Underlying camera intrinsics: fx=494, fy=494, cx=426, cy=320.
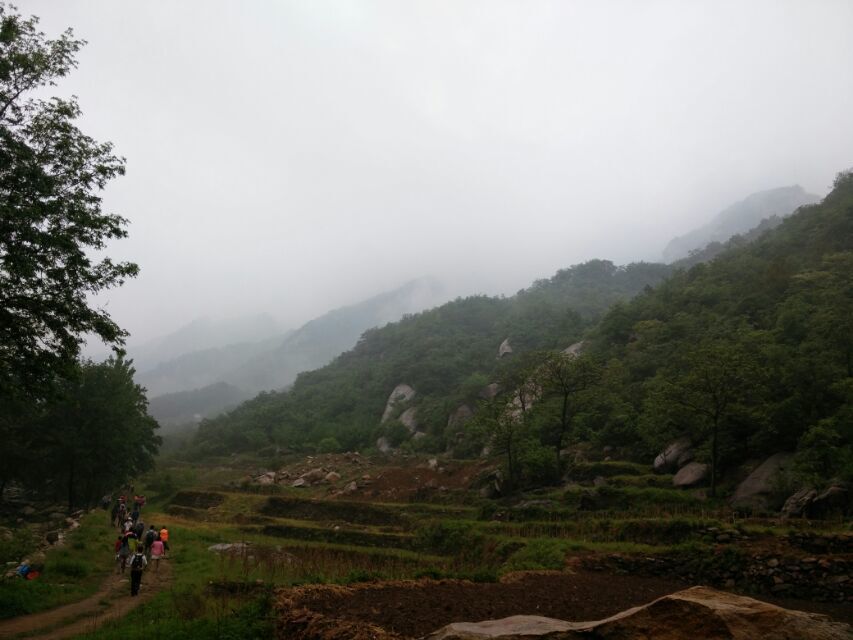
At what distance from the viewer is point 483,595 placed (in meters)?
11.8

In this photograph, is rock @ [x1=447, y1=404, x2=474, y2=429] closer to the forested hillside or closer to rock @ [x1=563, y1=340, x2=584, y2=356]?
the forested hillside

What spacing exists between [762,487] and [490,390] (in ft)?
161

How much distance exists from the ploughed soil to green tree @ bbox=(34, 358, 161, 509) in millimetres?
34637

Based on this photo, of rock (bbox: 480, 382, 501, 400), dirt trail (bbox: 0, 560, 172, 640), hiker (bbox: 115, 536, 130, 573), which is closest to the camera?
dirt trail (bbox: 0, 560, 172, 640)

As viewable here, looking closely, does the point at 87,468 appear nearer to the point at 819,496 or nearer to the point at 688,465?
the point at 688,465

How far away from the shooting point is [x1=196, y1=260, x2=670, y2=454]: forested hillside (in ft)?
266

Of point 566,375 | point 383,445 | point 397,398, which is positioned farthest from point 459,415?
point 566,375

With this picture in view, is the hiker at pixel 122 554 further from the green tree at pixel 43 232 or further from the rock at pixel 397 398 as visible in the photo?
the rock at pixel 397 398

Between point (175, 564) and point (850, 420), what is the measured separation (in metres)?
30.9

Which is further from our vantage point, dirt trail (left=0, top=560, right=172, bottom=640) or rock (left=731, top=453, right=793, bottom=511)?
rock (left=731, top=453, right=793, bottom=511)

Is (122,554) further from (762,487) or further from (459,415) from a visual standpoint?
(459,415)

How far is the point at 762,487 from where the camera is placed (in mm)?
24734

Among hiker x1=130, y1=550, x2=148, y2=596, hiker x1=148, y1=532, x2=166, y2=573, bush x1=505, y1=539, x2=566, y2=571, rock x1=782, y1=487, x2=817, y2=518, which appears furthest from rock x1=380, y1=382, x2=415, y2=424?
hiker x1=130, y1=550, x2=148, y2=596

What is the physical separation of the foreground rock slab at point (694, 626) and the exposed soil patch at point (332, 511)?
29.1 metres
